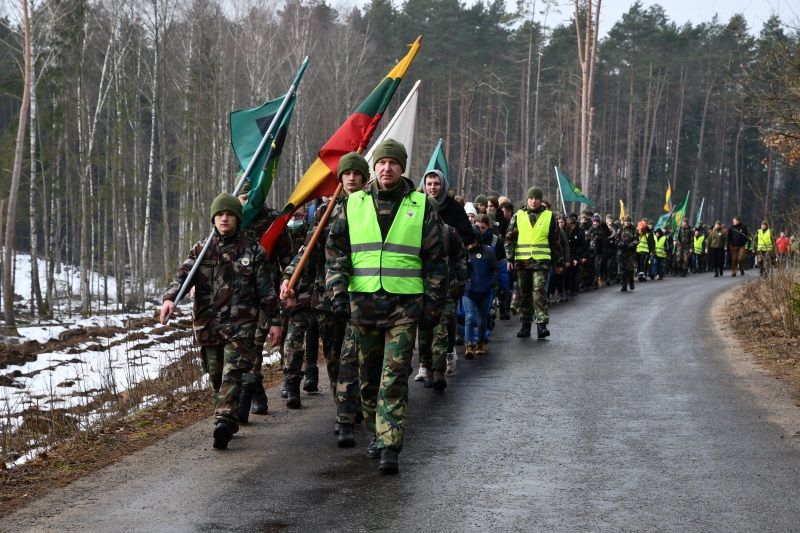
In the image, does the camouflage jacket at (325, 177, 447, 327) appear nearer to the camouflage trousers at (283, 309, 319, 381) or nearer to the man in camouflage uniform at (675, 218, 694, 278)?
the camouflage trousers at (283, 309, 319, 381)

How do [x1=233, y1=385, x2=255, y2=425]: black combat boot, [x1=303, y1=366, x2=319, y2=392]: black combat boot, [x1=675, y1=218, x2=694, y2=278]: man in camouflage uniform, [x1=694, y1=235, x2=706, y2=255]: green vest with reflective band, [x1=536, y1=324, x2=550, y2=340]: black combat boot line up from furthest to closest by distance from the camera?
[x1=694, y1=235, x2=706, y2=255]: green vest with reflective band < [x1=675, y1=218, x2=694, y2=278]: man in camouflage uniform < [x1=536, y1=324, x2=550, y2=340]: black combat boot < [x1=303, y1=366, x2=319, y2=392]: black combat boot < [x1=233, y1=385, x2=255, y2=425]: black combat boot

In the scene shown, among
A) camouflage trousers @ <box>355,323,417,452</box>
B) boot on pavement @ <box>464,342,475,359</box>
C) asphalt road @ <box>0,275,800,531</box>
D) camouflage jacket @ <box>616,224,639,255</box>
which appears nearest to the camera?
asphalt road @ <box>0,275,800,531</box>

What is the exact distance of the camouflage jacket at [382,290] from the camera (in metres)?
6.70

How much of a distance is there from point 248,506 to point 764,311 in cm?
1312

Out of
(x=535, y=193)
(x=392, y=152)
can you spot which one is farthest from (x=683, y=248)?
(x=392, y=152)

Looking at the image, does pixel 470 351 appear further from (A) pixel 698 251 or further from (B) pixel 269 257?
(A) pixel 698 251

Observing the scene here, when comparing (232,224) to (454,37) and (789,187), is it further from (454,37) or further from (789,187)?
(789,187)

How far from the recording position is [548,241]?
555 inches

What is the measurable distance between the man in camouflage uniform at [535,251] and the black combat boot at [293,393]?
19.2 feet

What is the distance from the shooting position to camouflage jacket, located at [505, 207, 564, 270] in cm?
1411

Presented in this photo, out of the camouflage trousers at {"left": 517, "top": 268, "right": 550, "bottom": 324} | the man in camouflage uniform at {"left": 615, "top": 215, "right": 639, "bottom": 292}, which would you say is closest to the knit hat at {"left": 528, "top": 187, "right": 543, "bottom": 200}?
the camouflage trousers at {"left": 517, "top": 268, "right": 550, "bottom": 324}

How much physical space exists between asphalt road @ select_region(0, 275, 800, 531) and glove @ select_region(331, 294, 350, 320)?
3.28 feet

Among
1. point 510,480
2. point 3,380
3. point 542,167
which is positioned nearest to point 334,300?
point 510,480

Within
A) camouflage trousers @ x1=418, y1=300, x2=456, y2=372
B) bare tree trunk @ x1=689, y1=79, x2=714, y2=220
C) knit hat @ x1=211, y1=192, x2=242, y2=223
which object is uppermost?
bare tree trunk @ x1=689, y1=79, x2=714, y2=220
